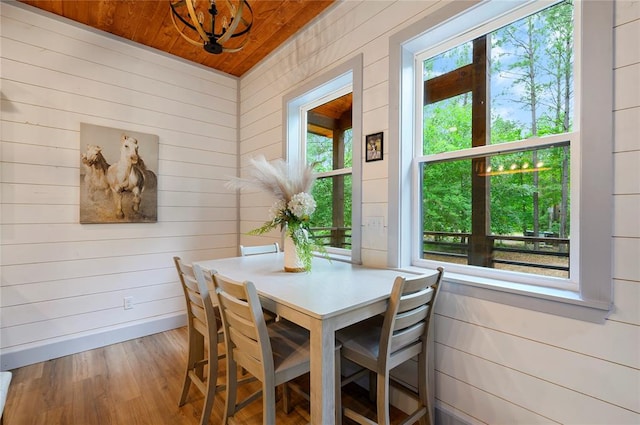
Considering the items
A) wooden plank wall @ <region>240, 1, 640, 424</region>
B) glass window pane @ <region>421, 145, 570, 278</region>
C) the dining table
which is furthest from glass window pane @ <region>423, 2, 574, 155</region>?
the dining table

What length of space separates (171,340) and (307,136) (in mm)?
2343

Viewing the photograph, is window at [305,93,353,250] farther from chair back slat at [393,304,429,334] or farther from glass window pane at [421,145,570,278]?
chair back slat at [393,304,429,334]

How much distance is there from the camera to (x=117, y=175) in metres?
2.64

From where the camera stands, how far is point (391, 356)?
1.31 metres

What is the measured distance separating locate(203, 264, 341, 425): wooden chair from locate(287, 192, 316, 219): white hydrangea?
0.56 meters

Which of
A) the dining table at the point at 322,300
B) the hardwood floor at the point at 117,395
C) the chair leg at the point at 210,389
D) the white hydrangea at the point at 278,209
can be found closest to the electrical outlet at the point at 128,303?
the hardwood floor at the point at 117,395

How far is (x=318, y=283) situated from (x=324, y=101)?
5.73ft

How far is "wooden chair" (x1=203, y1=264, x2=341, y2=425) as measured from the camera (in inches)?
46.7

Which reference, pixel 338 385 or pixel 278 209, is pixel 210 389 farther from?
pixel 278 209

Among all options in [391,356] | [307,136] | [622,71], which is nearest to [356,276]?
[391,356]

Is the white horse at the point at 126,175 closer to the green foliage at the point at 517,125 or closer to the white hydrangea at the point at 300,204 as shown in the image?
the white hydrangea at the point at 300,204

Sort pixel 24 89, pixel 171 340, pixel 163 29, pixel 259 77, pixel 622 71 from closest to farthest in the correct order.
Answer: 1. pixel 622 71
2. pixel 24 89
3. pixel 163 29
4. pixel 171 340
5. pixel 259 77

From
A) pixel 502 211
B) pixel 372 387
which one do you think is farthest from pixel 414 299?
pixel 372 387

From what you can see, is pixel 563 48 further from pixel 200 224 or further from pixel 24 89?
pixel 24 89
